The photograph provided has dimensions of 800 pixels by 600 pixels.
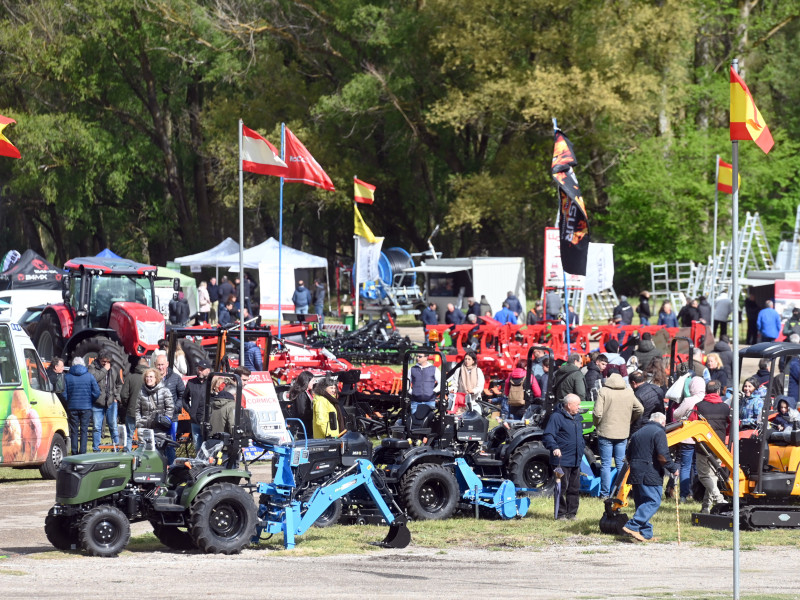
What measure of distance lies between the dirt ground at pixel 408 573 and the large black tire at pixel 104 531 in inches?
5.6

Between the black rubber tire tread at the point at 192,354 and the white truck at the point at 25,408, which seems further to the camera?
the black rubber tire tread at the point at 192,354

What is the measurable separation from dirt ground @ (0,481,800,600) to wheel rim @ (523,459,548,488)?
232 centimetres

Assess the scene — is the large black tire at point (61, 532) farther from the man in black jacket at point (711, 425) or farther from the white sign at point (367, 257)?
the white sign at point (367, 257)

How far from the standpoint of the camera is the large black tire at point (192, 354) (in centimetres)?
2170

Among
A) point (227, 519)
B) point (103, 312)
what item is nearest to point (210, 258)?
point (103, 312)

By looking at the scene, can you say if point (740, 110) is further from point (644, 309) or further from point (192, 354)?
point (644, 309)

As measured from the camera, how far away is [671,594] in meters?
10.0

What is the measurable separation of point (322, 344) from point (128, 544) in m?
14.3

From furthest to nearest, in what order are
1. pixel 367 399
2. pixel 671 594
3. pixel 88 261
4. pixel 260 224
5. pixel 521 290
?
pixel 260 224, pixel 521 290, pixel 88 261, pixel 367 399, pixel 671 594

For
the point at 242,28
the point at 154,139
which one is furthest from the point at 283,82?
the point at 154,139

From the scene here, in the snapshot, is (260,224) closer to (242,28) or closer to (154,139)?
(154,139)

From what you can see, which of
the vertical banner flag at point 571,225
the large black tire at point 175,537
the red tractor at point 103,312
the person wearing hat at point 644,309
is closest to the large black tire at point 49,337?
the red tractor at point 103,312

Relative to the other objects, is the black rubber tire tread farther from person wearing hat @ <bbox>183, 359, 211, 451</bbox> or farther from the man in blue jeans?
person wearing hat @ <bbox>183, 359, 211, 451</bbox>

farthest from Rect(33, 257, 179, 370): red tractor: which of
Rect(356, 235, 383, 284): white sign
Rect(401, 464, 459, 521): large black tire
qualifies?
Rect(356, 235, 383, 284): white sign
